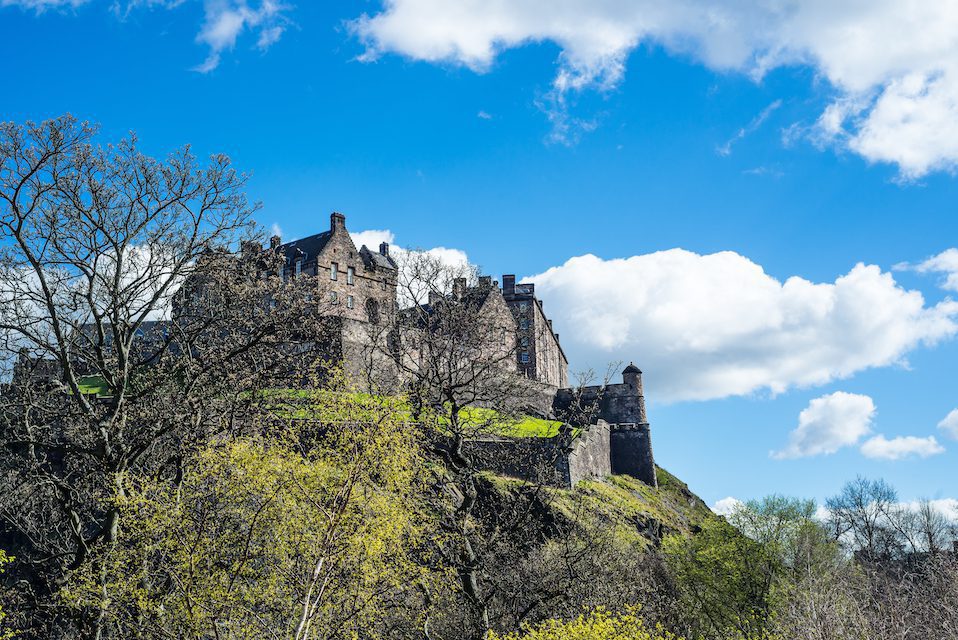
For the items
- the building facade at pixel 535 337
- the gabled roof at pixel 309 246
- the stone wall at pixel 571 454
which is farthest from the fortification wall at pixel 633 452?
the gabled roof at pixel 309 246

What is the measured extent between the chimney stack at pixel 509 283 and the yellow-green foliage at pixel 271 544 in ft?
186

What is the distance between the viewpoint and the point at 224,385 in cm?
1969

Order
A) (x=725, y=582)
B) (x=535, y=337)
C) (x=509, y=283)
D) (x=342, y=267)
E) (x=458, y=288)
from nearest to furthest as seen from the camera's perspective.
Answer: (x=458, y=288) → (x=725, y=582) → (x=342, y=267) → (x=535, y=337) → (x=509, y=283)

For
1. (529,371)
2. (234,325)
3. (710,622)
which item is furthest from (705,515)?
(234,325)

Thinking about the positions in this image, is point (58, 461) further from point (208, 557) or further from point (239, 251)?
point (208, 557)

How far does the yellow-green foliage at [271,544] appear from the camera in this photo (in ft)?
46.3

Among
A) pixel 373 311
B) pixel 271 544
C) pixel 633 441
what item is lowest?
pixel 271 544

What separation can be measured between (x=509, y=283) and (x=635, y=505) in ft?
91.8

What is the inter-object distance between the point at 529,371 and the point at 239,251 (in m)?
46.9

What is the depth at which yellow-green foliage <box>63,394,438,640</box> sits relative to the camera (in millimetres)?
14102

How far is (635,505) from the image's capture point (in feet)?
169

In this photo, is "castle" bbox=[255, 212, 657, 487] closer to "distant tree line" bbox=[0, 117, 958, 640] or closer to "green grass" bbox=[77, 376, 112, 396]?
"green grass" bbox=[77, 376, 112, 396]

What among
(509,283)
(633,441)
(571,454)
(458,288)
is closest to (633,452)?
(633,441)

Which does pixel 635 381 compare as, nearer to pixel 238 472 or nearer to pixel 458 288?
pixel 458 288
